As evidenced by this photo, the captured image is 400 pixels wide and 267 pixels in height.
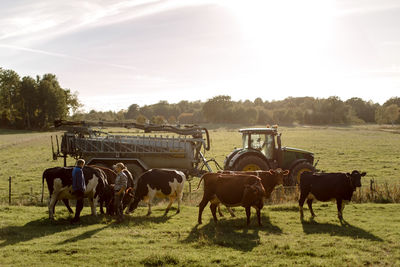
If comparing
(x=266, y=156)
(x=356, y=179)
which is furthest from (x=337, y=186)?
(x=266, y=156)

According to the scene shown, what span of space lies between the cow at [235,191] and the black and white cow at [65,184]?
3.44 m

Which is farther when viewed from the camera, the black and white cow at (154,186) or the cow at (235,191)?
the black and white cow at (154,186)

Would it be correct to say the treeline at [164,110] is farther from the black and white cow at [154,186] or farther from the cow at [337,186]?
the cow at [337,186]

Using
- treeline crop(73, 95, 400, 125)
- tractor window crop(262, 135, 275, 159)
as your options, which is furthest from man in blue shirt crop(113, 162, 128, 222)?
treeline crop(73, 95, 400, 125)

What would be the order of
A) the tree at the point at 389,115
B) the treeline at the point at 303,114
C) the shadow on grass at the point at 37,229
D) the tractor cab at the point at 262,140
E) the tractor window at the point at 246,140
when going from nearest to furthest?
the shadow on grass at the point at 37,229 → the tractor cab at the point at 262,140 → the tractor window at the point at 246,140 → the tree at the point at 389,115 → the treeline at the point at 303,114

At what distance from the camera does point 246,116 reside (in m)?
105

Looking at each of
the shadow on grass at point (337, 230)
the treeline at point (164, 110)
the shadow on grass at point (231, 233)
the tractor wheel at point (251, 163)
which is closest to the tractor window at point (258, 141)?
the tractor wheel at point (251, 163)

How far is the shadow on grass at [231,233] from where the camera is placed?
28.2ft

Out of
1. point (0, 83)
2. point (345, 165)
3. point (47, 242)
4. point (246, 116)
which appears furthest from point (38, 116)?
point (47, 242)

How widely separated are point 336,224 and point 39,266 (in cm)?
781

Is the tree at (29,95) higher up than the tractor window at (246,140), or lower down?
higher up

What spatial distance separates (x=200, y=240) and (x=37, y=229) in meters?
4.59

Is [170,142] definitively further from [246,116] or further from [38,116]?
[246,116]

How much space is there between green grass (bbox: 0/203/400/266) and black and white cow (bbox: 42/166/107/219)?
1.96 feet
